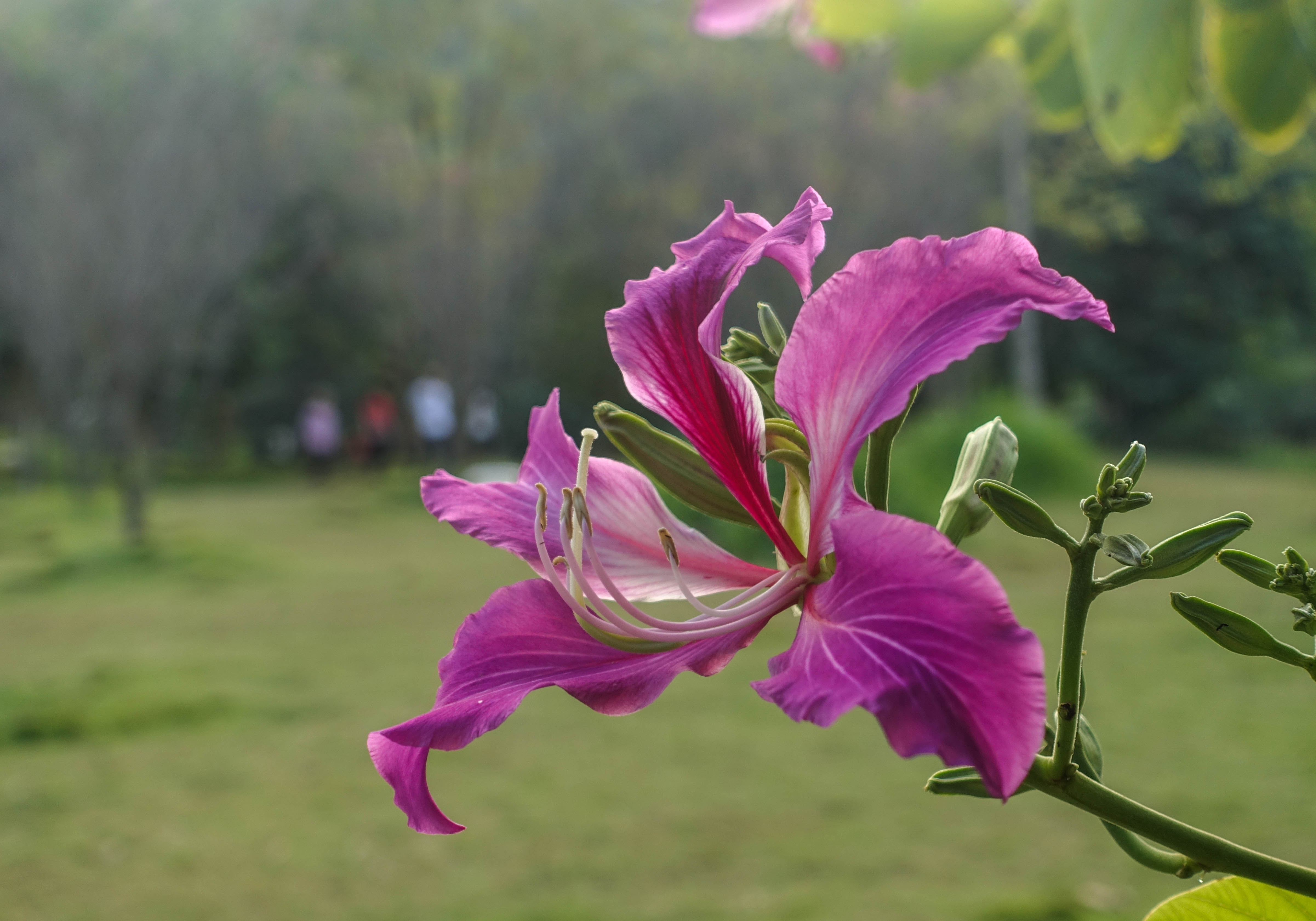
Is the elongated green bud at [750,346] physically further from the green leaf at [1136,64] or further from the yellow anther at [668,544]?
the green leaf at [1136,64]

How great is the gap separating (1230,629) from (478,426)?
61.3ft

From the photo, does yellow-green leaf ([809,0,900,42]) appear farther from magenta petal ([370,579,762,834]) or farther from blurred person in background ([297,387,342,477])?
blurred person in background ([297,387,342,477])

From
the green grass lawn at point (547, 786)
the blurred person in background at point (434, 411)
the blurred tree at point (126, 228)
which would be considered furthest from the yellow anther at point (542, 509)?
the blurred person in background at point (434, 411)

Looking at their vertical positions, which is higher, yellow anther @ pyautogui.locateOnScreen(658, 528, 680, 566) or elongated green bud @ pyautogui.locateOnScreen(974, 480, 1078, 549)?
elongated green bud @ pyautogui.locateOnScreen(974, 480, 1078, 549)

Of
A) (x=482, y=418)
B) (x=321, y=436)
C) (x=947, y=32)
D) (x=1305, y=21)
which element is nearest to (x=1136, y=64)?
(x=1305, y=21)

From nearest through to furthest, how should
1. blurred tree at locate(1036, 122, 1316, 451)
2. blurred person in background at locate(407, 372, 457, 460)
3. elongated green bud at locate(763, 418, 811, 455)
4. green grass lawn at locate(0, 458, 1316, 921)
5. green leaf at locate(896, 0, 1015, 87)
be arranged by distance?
elongated green bud at locate(763, 418, 811, 455)
green leaf at locate(896, 0, 1015, 87)
green grass lawn at locate(0, 458, 1316, 921)
blurred person in background at locate(407, 372, 457, 460)
blurred tree at locate(1036, 122, 1316, 451)

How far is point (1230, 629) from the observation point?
1.56ft

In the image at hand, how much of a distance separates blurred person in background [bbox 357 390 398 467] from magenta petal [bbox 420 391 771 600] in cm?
1635

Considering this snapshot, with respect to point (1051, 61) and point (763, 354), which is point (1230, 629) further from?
point (1051, 61)

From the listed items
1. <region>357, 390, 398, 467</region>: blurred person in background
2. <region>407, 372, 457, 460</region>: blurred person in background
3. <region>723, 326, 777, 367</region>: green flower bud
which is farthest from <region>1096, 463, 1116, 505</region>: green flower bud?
<region>357, 390, 398, 467</region>: blurred person in background

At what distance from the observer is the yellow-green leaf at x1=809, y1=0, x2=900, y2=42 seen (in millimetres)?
1671

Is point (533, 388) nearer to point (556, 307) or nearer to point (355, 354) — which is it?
point (556, 307)

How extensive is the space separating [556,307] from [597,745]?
16.2 metres

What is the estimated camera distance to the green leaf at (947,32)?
164cm
